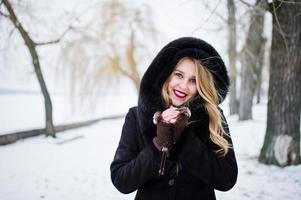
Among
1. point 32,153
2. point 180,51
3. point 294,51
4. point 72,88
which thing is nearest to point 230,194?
point 294,51

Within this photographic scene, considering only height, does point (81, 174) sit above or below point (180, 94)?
below

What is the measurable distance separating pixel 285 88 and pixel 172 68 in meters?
3.49

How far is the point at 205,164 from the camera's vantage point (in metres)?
1.74

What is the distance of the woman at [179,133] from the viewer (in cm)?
172

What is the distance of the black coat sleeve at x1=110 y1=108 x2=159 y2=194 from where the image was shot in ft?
5.60

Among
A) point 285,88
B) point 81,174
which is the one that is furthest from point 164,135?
point 81,174

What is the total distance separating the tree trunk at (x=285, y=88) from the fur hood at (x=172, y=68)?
3.09m

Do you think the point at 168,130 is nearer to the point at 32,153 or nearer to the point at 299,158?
the point at 299,158

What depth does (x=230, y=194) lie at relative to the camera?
4.15 metres

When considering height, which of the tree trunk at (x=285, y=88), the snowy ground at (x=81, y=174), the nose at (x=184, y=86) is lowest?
the snowy ground at (x=81, y=174)

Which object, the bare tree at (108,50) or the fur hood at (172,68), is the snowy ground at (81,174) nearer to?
the fur hood at (172,68)

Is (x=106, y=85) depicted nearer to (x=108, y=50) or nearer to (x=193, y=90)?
(x=108, y=50)

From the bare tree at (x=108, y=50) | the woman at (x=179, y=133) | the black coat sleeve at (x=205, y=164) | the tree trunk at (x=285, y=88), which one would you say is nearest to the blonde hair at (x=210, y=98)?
the woman at (x=179, y=133)

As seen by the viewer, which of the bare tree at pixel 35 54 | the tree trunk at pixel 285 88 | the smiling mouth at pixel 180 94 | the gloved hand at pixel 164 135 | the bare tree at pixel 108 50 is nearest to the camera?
the gloved hand at pixel 164 135
